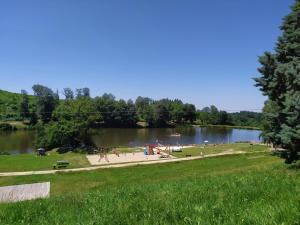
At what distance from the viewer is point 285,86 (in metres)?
17.3

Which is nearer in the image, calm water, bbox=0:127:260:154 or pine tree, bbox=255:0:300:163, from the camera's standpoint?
pine tree, bbox=255:0:300:163

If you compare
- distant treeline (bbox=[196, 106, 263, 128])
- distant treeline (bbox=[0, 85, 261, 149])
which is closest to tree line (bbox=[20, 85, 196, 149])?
distant treeline (bbox=[0, 85, 261, 149])

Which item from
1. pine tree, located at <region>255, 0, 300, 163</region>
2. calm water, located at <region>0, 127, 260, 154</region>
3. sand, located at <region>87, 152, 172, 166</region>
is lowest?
sand, located at <region>87, 152, 172, 166</region>

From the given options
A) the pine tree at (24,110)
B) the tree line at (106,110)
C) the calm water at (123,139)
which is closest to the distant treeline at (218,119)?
the tree line at (106,110)

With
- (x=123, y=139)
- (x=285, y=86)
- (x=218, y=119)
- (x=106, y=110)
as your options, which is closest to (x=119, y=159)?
(x=285, y=86)

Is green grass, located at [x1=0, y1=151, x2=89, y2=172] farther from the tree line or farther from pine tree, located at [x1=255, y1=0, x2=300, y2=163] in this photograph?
pine tree, located at [x1=255, y1=0, x2=300, y2=163]

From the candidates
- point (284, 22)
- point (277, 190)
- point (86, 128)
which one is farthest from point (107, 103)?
point (277, 190)

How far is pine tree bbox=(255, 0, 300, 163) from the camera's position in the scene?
15.3 meters

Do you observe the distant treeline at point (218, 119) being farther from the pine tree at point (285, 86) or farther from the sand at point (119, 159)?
the pine tree at point (285, 86)

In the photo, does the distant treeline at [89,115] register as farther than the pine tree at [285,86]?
Yes

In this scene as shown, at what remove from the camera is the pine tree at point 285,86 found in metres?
15.3

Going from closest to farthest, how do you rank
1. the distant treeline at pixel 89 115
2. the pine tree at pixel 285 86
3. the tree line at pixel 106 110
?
the pine tree at pixel 285 86
the distant treeline at pixel 89 115
the tree line at pixel 106 110

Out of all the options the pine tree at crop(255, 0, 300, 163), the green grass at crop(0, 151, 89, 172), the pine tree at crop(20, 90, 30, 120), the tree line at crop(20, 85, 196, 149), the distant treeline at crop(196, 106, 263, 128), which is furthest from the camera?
the distant treeline at crop(196, 106, 263, 128)

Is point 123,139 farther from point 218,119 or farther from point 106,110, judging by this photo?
point 218,119
